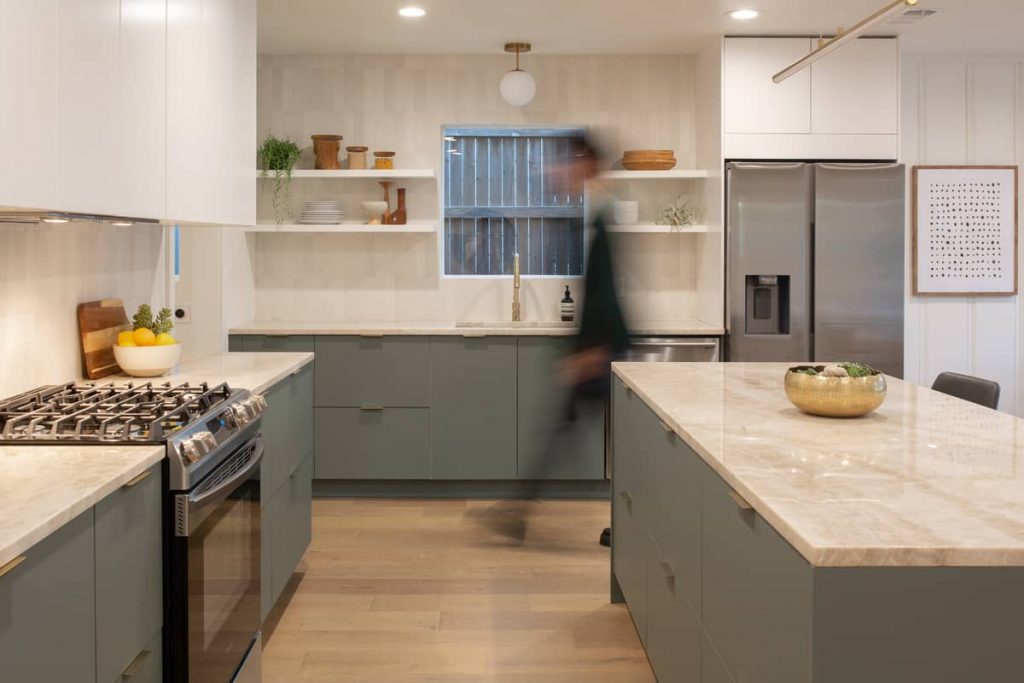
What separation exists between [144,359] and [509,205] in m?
3.22

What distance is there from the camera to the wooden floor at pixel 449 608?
3289 millimetres

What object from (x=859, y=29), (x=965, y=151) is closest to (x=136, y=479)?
(x=859, y=29)

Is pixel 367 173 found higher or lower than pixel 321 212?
higher

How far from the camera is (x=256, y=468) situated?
2.94m

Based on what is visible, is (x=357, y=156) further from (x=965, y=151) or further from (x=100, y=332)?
(x=965, y=151)

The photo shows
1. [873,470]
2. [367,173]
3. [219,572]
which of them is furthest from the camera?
[367,173]

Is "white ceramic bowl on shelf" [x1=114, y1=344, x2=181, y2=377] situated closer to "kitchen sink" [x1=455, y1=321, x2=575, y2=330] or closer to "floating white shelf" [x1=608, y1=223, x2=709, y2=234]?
"kitchen sink" [x1=455, y1=321, x2=575, y2=330]

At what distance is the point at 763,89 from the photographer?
543cm

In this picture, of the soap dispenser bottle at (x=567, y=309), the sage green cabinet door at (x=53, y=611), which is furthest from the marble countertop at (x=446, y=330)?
the sage green cabinet door at (x=53, y=611)

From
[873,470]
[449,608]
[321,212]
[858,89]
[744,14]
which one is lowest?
[449,608]

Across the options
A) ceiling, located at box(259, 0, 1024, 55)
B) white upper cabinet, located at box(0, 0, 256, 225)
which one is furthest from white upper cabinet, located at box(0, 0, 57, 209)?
ceiling, located at box(259, 0, 1024, 55)

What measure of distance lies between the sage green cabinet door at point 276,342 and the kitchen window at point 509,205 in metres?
1.10

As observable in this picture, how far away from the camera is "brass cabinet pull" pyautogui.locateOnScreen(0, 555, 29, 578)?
57.5 inches

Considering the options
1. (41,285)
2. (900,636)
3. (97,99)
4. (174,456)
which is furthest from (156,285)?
(900,636)
